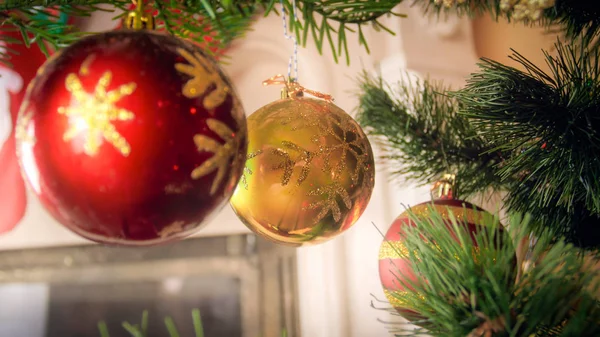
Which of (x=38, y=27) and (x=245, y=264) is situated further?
(x=245, y=264)

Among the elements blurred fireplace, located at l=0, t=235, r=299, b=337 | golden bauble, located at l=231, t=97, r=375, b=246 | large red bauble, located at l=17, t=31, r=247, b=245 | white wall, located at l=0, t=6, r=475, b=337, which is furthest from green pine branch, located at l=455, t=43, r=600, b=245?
blurred fireplace, located at l=0, t=235, r=299, b=337

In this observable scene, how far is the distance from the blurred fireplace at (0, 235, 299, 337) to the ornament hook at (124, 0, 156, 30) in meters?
0.75

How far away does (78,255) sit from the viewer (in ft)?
→ 3.19

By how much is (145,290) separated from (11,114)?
45cm

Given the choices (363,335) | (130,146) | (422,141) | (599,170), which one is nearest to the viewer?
(130,146)

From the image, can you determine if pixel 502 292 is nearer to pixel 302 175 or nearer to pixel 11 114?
pixel 302 175

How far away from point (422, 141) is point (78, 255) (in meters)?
0.79

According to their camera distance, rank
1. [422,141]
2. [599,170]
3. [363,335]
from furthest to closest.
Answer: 1. [363,335]
2. [422,141]
3. [599,170]

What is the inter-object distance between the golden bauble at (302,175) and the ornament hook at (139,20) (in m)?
0.12

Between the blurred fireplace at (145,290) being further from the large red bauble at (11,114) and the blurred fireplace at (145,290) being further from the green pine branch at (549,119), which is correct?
the green pine branch at (549,119)

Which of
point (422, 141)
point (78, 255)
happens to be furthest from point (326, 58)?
point (78, 255)

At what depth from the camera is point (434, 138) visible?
2.01 ft

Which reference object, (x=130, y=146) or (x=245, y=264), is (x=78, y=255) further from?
(x=130, y=146)

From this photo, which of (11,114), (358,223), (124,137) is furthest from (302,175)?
(11,114)
